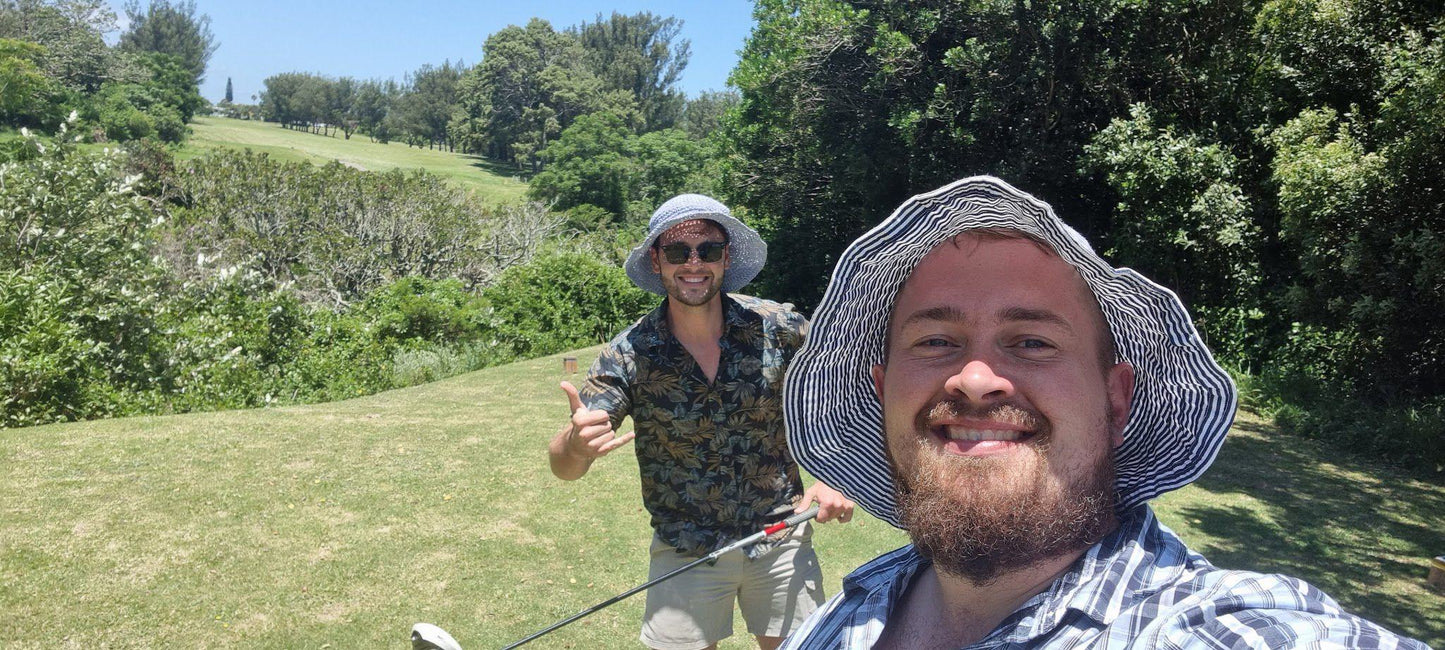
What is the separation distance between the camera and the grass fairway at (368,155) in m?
59.0

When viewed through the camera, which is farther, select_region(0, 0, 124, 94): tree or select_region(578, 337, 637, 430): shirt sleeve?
select_region(0, 0, 124, 94): tree

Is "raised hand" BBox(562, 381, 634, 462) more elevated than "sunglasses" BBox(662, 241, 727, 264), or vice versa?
"sunglasses" BBox(662, 241, 727, 264)

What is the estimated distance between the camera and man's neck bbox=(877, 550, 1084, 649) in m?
1.47

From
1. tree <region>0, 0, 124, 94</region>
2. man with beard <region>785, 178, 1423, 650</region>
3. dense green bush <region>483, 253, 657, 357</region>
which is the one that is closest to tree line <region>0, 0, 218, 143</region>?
tree <region>0, 0, 124, 94</region>

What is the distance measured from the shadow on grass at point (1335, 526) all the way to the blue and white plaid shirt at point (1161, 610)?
4.89 meters

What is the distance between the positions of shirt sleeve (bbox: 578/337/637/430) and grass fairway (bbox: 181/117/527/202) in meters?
52.5

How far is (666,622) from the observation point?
3326 millimetres

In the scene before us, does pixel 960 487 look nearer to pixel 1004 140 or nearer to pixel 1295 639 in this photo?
pixel 1295 639

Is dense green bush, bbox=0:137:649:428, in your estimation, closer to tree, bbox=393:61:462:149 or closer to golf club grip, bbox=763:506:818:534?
golf club grip, bbox=763:506:818:534

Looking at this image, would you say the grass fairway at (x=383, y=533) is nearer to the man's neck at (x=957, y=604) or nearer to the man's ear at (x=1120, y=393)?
the man's neck at (x=957, y=604)

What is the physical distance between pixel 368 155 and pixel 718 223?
245 feet

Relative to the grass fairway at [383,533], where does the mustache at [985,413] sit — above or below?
above

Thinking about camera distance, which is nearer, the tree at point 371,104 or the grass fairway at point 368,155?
the grass fairway at point 368,155

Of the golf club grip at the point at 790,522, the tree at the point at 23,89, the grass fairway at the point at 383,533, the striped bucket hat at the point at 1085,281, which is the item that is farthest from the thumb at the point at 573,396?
the tree at the point at 23,89
